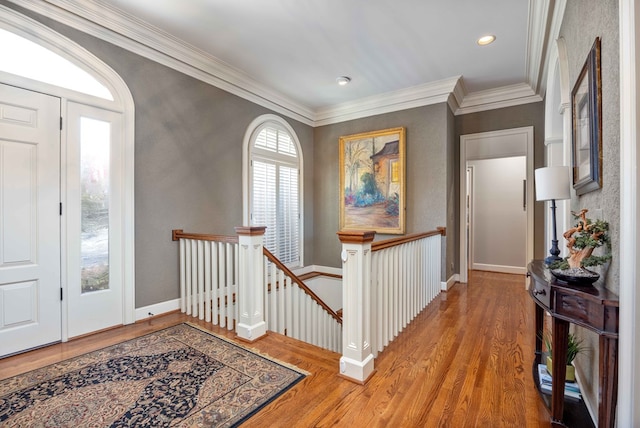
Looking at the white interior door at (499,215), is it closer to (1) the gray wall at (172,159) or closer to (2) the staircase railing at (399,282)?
(2) the staircase railing at (399,282)

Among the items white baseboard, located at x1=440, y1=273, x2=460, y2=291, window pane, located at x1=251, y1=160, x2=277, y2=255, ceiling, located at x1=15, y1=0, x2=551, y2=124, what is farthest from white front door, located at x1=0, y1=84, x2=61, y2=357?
white baseboard, located at x1=440, y1=273, x2=460, y2=291

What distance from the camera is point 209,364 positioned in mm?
2158

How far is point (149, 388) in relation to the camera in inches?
73.8

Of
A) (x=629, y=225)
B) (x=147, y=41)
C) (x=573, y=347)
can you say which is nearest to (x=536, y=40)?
(x=629, y=225)

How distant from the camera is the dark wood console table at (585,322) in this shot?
1160mm

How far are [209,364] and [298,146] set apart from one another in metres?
3.86

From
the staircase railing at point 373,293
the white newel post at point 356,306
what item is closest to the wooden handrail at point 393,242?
the staircase railing at point 373,293

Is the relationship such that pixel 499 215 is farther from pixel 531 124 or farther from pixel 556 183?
pixel 556 183

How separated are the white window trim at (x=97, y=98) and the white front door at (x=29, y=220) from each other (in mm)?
66

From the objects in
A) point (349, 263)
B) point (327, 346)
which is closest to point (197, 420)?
point (349, 263)

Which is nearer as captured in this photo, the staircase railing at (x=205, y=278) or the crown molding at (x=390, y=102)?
the staircase railing at (x=205, y=278)

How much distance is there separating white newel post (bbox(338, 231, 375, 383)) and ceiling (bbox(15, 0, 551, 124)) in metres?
2.19

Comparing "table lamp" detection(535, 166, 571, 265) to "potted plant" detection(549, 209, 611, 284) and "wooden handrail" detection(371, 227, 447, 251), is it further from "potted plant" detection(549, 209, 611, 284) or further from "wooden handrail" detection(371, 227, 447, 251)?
"wooden handrail" detection(371, 227, 447, 251)

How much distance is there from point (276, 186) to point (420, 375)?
3.43 metres
